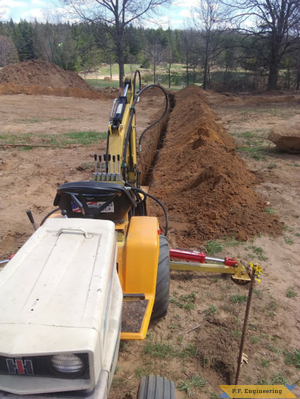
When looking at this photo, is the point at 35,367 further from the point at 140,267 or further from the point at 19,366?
the point at 140,267

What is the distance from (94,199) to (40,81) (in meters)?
29.4

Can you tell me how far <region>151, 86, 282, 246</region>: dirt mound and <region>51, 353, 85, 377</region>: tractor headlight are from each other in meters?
3.75

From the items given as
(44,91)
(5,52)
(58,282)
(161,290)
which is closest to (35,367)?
(58,282)

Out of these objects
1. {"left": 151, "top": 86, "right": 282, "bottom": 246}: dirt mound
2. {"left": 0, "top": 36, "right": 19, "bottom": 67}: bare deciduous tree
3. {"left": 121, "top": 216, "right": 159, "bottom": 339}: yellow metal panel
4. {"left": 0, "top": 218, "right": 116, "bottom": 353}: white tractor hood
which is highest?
{"left": 0, "top": 36, "right": 19, "bottom": 67}: bare deciduous tree

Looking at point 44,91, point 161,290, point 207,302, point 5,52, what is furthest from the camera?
point 5,52

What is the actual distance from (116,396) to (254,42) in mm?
32670

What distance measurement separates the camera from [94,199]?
2838mm

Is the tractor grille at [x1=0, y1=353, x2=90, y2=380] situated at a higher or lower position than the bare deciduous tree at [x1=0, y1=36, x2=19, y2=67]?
lower

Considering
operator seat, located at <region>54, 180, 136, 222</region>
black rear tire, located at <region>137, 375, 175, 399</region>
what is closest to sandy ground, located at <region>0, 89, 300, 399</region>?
black rear tire, located at <region>137, 375, 175, 399</region>

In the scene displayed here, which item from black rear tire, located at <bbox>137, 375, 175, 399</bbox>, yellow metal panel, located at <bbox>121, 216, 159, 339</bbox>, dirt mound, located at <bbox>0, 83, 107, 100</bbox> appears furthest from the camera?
dirt mound, located at <bbox>0, 83, 107, 100</bbox>

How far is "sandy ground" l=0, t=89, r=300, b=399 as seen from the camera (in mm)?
3006

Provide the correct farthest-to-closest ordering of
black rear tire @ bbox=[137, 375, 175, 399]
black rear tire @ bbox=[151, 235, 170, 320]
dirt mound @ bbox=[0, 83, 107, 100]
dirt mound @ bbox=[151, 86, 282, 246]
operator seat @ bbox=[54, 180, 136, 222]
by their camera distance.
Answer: dirt mound @ bbox=[0, 83, 107, 100], dirt mound @ bbox=[151, 86, 282, 246], black rear tire @ bbox=[151, 235, 170, 320], operator seat @ bbox=[54, 180, 136, 222], black rear tire @ bbox=[137, 375, 175, 399]

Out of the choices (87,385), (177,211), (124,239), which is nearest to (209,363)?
(124,239)

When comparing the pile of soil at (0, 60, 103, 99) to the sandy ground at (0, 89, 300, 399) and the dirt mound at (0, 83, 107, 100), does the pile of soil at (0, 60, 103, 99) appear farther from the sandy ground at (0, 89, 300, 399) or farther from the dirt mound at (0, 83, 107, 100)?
the sandy ground at (0, 89, 300, 399)
